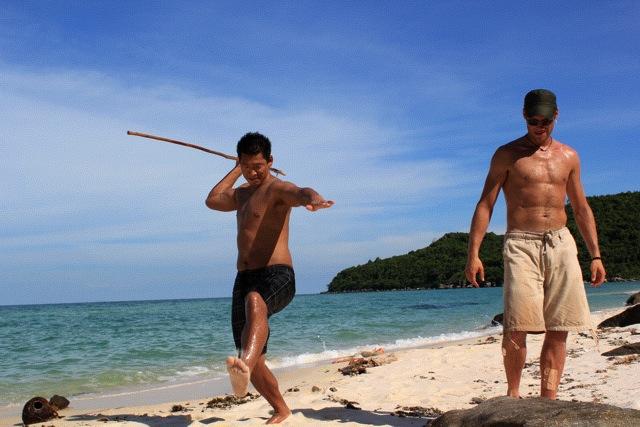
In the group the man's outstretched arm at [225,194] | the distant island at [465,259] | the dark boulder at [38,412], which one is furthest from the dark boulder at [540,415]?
the distant island at [465,259]

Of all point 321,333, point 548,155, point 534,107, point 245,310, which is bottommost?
point 321,333

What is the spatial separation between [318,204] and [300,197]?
33 cm

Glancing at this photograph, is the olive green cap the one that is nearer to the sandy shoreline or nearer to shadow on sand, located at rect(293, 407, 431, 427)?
the sandy shoreline

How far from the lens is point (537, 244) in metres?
4.48

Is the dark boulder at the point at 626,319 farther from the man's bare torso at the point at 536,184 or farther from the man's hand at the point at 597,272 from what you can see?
the man's bare torso at the point at 536,184

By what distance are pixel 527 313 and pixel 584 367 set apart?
2611 millimetres

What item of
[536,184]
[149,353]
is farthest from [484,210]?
[149,353]

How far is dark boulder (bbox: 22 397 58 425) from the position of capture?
6211mm

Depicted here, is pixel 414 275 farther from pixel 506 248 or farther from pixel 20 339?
pixel 506 248

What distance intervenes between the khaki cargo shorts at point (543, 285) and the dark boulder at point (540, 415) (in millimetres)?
684

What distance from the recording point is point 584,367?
6.51 meters

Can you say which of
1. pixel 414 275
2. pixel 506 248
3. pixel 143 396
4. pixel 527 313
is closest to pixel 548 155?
pixel 506 248

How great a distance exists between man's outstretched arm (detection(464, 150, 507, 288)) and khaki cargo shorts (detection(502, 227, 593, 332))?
0.21 m

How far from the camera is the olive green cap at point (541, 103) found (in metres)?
4.46
